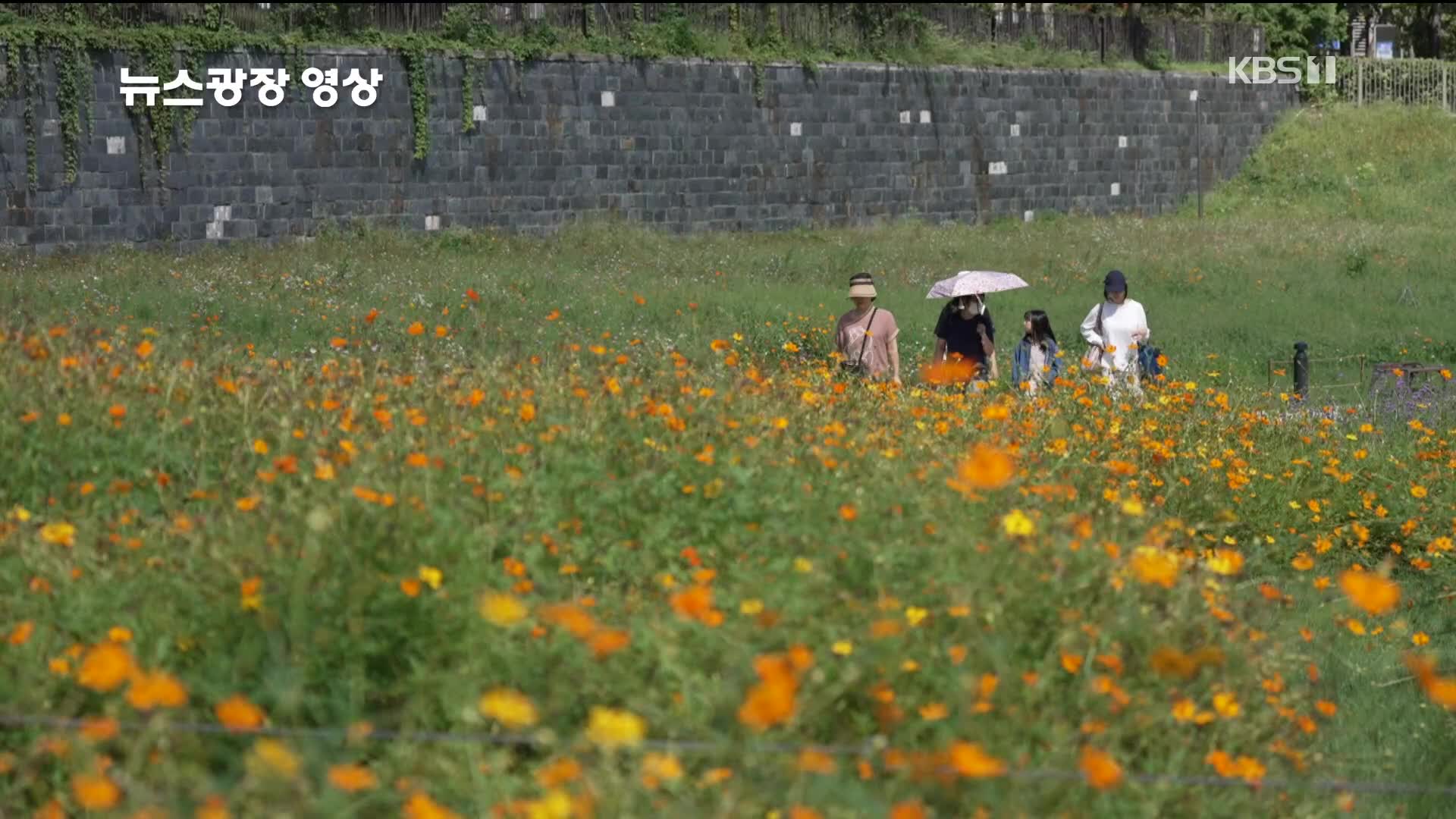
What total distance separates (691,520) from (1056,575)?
1.23m

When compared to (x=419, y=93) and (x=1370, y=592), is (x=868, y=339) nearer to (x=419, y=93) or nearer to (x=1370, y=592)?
(x=1370, y=592)

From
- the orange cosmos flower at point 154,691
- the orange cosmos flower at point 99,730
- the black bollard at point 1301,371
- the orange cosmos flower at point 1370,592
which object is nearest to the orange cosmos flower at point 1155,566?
the orange cosmos flower at point 1370,592

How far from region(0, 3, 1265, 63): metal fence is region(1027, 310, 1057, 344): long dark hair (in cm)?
1435

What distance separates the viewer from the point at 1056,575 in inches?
194

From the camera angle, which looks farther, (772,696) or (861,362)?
(861,362)

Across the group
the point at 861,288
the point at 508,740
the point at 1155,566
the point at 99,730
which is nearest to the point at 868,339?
the point at 861,288

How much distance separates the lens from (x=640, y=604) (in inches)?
195

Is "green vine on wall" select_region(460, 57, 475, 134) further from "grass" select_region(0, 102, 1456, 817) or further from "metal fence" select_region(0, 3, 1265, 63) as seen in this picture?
"grass" select_region(0, 102, 1456, 817)

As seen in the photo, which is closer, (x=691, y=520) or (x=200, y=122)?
(x=691, y=520)

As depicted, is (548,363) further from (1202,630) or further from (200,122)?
(200,122)

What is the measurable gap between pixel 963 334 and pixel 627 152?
51.5 ft

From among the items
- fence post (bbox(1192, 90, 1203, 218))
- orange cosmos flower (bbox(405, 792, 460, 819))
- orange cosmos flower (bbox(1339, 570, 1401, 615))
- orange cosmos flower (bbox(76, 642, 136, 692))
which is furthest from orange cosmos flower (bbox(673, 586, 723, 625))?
fence post (bbox(1192, 90, 1203, 218))

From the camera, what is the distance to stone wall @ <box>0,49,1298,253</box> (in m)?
22.5

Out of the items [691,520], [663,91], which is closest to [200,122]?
[663,91]
